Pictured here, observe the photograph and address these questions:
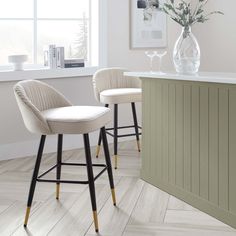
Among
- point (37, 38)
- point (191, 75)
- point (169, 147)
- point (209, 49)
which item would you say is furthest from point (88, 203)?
point (209, 49)

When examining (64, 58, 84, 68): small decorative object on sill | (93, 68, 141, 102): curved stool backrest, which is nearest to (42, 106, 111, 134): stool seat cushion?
(93, 68, 141, 102): curved stool backrest

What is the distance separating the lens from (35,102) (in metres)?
3.10

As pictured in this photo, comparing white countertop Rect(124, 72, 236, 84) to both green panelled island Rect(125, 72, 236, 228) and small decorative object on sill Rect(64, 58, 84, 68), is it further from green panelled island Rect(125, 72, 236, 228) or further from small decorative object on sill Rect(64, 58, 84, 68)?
small decorative object on sill Rect(64, 58, 84, 68)

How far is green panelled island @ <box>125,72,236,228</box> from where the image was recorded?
2.79 m

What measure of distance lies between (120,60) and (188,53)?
2.09m

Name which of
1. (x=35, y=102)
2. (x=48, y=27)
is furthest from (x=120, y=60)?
(x=35, y=102)

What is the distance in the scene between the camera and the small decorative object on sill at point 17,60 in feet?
15.0

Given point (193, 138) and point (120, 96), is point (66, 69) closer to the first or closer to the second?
point (120, 96)

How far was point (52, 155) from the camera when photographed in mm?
4773

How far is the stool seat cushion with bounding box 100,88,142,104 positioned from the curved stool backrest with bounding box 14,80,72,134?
2.91 ft

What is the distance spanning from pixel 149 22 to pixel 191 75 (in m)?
2.50

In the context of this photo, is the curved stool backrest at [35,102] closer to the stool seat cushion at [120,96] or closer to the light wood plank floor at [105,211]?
the light wood plank floor at [105,211]

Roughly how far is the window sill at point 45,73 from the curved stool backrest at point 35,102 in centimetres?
134

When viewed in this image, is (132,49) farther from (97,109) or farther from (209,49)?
(97,109)
